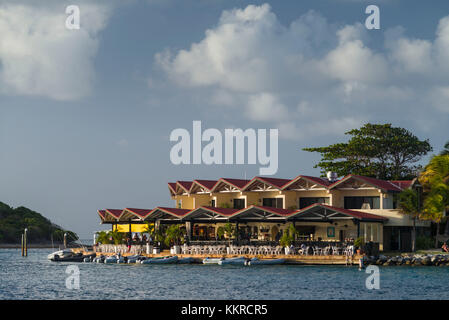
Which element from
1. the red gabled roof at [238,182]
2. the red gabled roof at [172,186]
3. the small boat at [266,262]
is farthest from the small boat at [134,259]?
the red gabled roof at [172,186]

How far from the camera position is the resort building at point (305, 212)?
58.1 meters

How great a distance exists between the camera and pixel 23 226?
6555 inches

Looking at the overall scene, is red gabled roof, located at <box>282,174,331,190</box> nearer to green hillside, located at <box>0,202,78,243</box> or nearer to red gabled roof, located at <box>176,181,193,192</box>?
red gabled roof, located at <box>176,181,193,192</box>

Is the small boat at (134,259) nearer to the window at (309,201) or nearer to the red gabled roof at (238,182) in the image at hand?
the red gabled roof at (238,182)

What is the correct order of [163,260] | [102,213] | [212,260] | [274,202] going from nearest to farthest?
[212,260], [163,260], [274,202], [102,213]

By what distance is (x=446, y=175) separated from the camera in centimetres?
6050

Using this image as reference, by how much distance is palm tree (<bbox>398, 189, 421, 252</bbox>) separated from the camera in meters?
57.3

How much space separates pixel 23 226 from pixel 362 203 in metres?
123

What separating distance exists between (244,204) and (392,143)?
22843mm

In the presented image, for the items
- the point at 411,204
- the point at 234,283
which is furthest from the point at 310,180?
the point at 234,283

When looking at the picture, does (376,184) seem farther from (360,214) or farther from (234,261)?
(234,261)

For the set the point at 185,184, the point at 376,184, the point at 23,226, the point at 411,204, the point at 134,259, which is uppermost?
the point at 185,184

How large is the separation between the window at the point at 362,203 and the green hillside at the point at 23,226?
11041cm
